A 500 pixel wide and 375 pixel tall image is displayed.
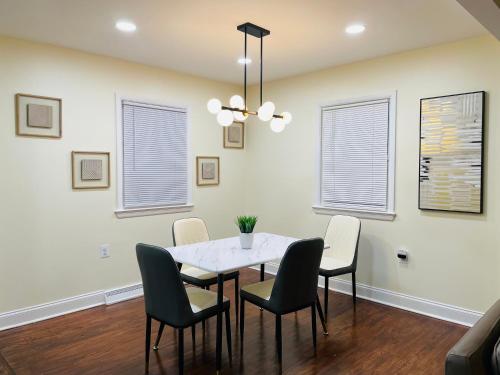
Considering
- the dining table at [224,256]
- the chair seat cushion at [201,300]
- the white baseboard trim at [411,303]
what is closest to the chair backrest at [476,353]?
the dining table at [224,256]

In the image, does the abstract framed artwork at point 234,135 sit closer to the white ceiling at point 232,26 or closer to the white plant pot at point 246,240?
the white ceiling at point 232,26

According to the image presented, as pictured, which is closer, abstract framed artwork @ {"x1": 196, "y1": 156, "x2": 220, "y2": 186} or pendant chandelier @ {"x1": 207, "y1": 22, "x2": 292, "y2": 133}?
pendant chandelier @ {"x1": 207, "y1": 22, "x2": 292, "y2": 133}

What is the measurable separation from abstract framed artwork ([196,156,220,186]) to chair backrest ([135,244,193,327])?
2.35m

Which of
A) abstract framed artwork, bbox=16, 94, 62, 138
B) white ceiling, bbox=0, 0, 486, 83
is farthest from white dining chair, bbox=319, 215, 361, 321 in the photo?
abstract framed artwork, bbox=16, 94, 62, 138

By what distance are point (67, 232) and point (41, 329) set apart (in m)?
0.88

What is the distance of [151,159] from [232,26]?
187cm

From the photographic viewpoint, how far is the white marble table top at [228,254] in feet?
8.75

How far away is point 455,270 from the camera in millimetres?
3475

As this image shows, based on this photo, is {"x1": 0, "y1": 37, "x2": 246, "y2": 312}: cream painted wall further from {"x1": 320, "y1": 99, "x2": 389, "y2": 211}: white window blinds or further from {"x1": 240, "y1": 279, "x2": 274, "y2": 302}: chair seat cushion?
{"x1": 320, "y1": 99, "x2": 389, "y2": 211}: white window blinds

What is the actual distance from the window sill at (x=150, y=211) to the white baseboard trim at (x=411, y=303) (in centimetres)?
186

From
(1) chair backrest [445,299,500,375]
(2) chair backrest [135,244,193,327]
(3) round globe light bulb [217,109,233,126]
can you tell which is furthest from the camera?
(3) round globe light bulb [217,109,233,126]

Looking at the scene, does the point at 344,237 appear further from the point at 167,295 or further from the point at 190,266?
the point at 167,295

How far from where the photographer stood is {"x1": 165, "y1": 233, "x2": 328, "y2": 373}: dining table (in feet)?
8.54

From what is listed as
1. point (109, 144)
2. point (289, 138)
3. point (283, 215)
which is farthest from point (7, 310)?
point (289, 138)
